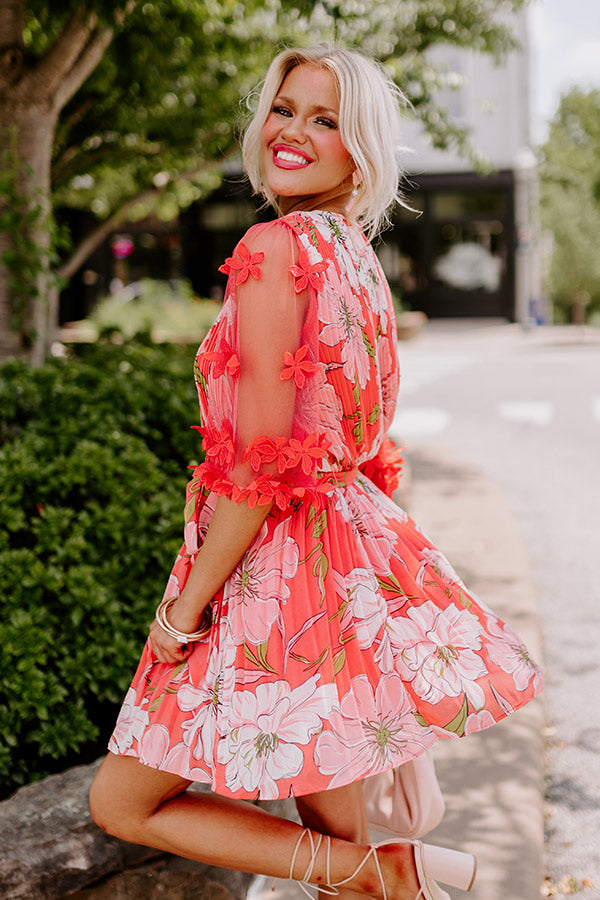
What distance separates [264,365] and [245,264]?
7.5 inches

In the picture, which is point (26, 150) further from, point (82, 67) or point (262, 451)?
point (262, 451)

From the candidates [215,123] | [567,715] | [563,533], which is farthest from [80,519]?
[215,123]

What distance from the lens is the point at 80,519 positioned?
10.3 ft

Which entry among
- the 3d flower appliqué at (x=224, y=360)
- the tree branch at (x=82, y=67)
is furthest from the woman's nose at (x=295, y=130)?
the tree branch at (x=82, y=67)

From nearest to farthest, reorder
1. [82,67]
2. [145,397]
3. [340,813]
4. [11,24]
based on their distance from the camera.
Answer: [340,813] < [145,397] < [11,24] < [82,67]

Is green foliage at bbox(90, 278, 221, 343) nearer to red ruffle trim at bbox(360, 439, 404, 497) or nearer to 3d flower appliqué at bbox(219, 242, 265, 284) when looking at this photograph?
red ruffle trim at bbox(360, 439, 404, 497)

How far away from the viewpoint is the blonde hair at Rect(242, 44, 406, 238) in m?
1.85

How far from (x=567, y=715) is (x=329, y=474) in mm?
2408

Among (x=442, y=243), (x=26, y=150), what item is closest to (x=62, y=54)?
(x=26, y=150)

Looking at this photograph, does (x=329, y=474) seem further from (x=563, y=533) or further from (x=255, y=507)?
(x=563, y=533)

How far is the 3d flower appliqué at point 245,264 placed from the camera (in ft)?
5.68

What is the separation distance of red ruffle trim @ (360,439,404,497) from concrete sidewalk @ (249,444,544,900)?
1.17 metres

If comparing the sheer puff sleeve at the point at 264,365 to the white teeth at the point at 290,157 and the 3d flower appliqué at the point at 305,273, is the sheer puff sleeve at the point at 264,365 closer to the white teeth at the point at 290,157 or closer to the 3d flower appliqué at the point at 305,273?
the 3d flower appliqué at the point at 305,273

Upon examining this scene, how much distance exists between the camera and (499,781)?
3100mm
